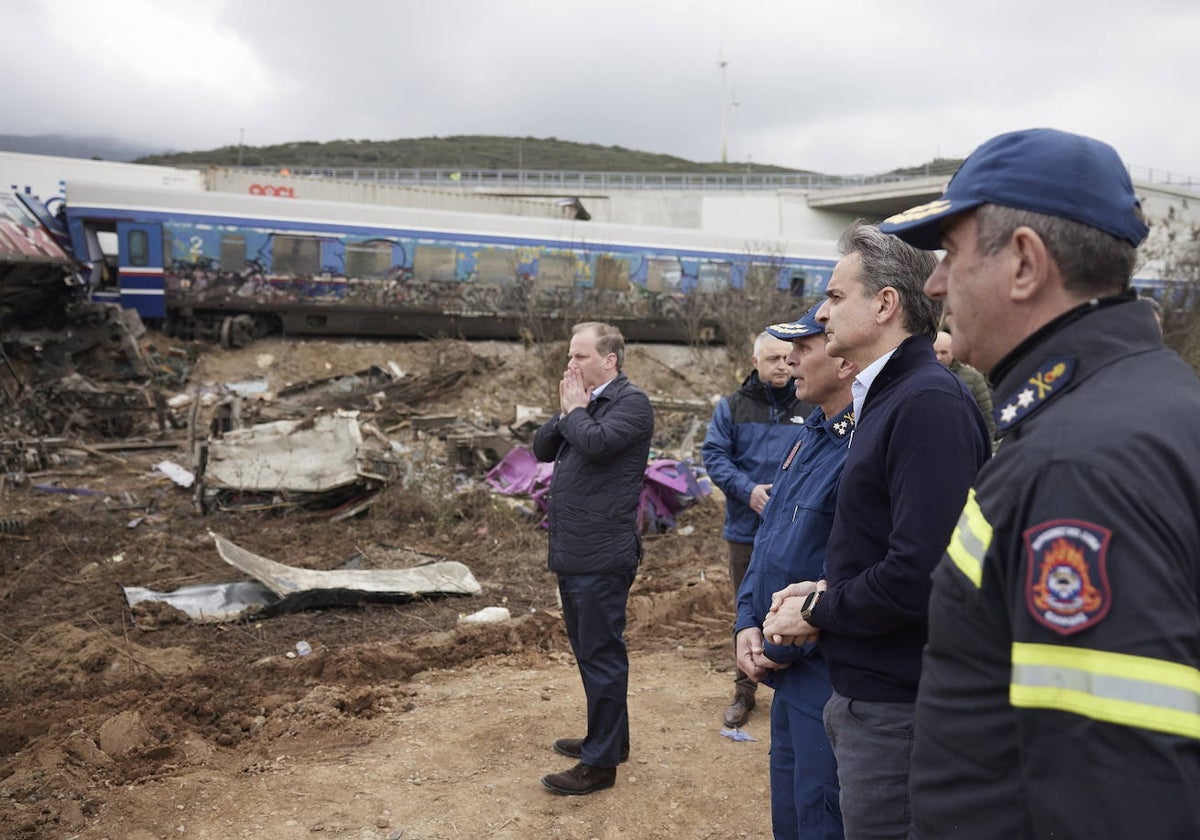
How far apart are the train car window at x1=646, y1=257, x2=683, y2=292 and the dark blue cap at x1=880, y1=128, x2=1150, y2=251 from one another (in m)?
24.7

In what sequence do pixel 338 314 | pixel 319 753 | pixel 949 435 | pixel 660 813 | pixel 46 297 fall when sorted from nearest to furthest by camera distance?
pixel 949 435 < pixel 660 813 < pixel 319 753 < pixel 46 297 < pixel 338 314

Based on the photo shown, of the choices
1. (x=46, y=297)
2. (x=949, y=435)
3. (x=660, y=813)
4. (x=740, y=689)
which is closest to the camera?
(x=949, y=435)

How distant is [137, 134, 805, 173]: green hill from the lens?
95.8 meters

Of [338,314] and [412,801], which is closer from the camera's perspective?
[412,801]

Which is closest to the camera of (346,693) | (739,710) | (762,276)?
(739,710)

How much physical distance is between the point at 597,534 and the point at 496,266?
68.8 ft

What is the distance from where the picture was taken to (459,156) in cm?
10538

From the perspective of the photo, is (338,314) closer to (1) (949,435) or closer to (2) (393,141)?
(1) (949,435)

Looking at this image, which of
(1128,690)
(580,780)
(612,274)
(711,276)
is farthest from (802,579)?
(711,276)

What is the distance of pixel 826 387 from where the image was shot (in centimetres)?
287

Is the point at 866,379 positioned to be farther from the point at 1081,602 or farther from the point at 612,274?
the point at 612,274

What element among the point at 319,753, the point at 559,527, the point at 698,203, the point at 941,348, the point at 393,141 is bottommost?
the point at 319,753

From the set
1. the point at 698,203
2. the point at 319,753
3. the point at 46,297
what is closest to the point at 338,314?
the point at 46,297

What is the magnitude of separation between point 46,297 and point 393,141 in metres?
103
